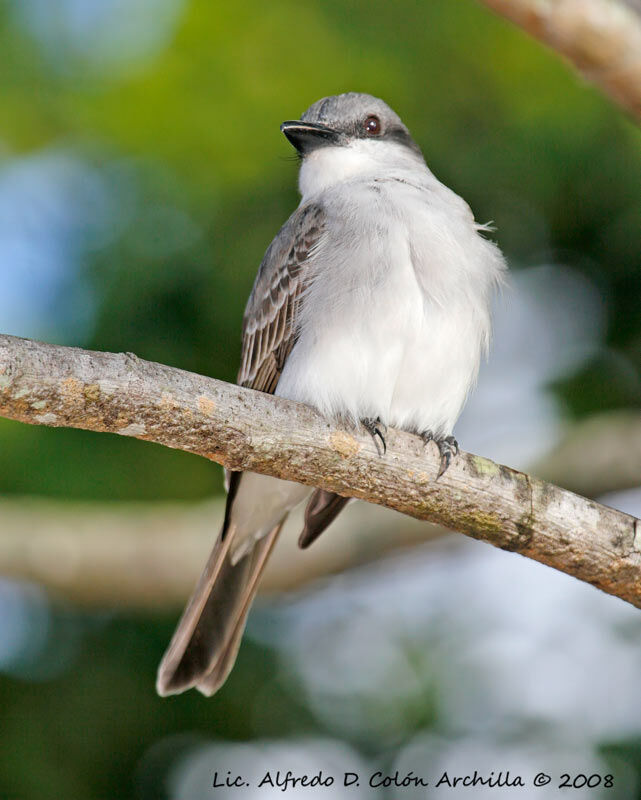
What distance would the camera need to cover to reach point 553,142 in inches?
219

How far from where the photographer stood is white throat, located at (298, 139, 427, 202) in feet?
16.1

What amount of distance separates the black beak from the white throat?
0.03m

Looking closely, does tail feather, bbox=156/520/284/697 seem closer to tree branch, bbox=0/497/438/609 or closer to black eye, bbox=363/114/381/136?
tree branch, bbox=0/497/438/609

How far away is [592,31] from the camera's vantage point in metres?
3.54

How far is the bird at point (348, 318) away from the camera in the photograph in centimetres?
428

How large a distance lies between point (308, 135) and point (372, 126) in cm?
36

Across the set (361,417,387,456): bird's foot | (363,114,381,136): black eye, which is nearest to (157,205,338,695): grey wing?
(363,114,381,136): black eye

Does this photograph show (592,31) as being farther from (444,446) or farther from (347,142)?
(347,142)

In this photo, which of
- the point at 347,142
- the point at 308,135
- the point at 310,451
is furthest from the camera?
the point at 347,142

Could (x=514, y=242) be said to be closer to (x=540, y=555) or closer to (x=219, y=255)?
(x=219, y=255)

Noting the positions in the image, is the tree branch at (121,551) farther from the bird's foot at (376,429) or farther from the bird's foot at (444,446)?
the bird's foot at (376,429)

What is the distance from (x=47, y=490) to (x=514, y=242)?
274 centimetres

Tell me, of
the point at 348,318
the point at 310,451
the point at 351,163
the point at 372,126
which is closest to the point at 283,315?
the point at 348,318

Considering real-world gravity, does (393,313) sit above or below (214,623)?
above
